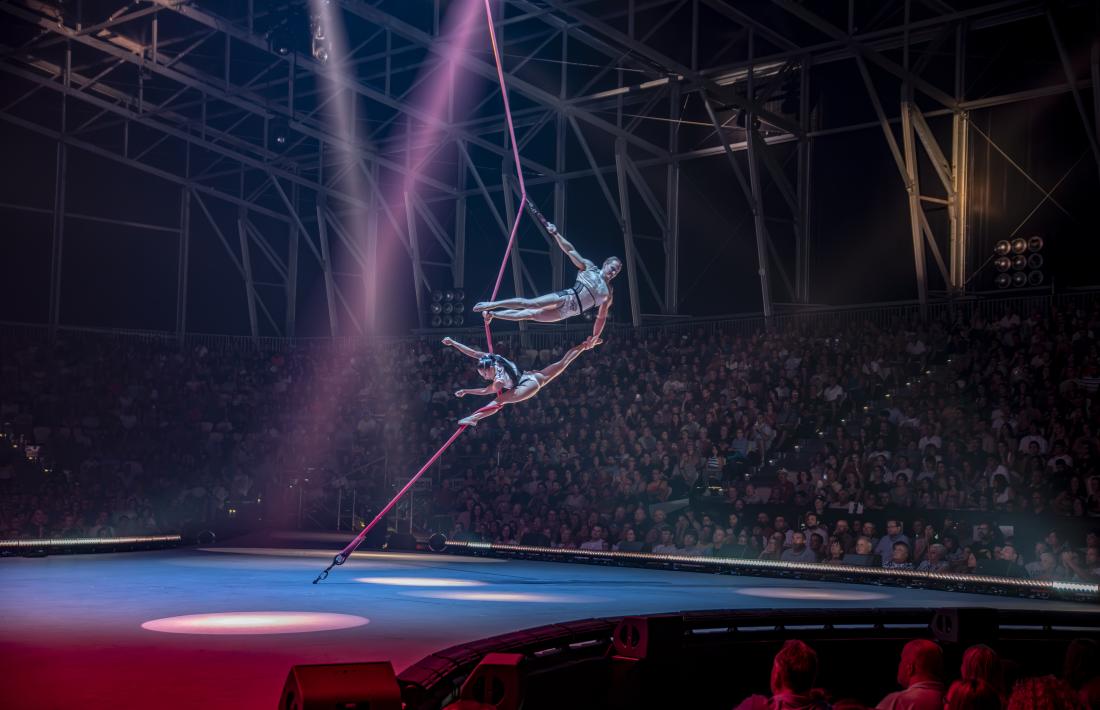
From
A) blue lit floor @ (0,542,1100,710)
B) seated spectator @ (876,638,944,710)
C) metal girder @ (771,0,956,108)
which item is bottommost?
blue lit floor @ (0,542,1100,710)

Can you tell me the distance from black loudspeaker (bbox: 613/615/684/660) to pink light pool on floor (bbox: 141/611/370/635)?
4.13 m

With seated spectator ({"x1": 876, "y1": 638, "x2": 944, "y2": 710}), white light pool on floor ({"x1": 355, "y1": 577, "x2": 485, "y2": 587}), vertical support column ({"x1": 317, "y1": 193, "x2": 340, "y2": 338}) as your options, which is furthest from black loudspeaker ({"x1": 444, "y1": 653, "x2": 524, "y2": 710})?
vertical support column ({"x1": 317, "y1": 193, "x2": 340, "y2": 338})

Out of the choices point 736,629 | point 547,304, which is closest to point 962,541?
point 547,304

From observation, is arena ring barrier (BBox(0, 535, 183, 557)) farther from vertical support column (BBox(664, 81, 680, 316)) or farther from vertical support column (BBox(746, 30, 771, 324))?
vertical support column (BBox(746, 30, 771, 324))

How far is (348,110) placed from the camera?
26750 millimetres

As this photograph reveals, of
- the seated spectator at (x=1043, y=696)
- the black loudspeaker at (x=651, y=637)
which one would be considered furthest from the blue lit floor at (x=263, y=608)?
the seated spectator at (x=1043, y=696)

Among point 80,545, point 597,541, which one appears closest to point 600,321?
point 597,541

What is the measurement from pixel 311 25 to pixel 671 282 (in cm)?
939

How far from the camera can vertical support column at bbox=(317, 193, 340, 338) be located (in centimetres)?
3080

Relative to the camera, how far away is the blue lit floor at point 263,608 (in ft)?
26.1

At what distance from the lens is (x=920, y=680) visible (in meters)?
4.95

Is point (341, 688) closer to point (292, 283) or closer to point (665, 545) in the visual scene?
point (665, 545)

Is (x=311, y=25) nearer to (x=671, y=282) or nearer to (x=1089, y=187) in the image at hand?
(x=671, y=282)

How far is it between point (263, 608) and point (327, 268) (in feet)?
66.5
